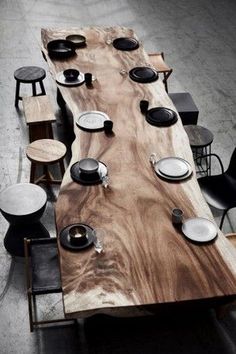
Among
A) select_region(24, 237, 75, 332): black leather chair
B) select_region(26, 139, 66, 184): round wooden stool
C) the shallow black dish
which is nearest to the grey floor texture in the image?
select_region(24, 237, 75, 332): black leather chair

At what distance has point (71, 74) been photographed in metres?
5.89

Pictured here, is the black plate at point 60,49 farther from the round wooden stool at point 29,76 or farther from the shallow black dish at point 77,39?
the round wooden stool at point 29,76

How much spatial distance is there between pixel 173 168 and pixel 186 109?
2041 millimetres

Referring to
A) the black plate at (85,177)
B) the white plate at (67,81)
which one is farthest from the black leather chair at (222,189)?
the white plate at (67,81)

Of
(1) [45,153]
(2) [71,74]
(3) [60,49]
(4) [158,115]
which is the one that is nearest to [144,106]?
(4) [158,115]

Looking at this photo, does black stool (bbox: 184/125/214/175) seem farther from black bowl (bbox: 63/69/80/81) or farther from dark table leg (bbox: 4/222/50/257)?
dark table leg (bbox: 4/222/50/257)

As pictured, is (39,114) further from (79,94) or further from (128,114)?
(128,114)

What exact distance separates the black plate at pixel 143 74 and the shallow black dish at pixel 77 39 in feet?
3.10

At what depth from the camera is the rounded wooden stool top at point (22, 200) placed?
15.7 feet

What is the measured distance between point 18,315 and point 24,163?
7.43ft

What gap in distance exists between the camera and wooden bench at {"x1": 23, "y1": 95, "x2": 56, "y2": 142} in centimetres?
609

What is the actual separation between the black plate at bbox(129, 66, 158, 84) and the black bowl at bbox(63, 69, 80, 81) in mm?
660

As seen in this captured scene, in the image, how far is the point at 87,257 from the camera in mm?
3799

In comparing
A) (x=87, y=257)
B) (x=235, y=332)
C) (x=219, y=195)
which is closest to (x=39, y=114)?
(x=219, y=195)
